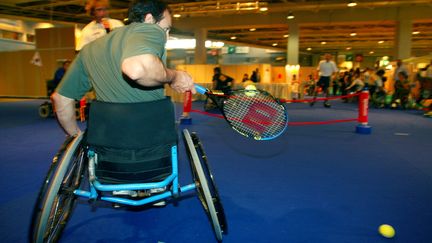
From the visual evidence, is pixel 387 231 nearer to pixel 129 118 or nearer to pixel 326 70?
pixel 129 118

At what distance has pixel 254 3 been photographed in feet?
49.3

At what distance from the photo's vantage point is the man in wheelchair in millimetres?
1592

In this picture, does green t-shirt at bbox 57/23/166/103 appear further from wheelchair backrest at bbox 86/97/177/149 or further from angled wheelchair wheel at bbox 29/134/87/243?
angled wheelchair wheel at bbox 29/134/87/243

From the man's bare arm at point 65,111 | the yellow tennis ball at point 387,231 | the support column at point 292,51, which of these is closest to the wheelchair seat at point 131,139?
the man's bare arm at point 65,111

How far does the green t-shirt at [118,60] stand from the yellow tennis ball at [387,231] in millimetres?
1811

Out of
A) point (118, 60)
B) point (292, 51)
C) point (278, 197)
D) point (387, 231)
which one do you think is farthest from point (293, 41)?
point (118, 60)

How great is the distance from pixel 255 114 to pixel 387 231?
4.06 ft

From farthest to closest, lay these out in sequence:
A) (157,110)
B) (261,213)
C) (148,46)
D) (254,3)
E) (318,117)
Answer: (254,3) → (318,117) → (261,213) → (157,110) → (148,46)

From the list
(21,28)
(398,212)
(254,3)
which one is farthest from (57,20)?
(398,212)

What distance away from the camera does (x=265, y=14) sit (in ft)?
65.1

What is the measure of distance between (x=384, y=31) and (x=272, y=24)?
9.51 metres

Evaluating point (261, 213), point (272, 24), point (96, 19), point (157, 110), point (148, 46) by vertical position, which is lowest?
point (261, 213)

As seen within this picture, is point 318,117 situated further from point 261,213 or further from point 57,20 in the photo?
point 57,20

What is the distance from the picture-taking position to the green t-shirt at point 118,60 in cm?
157
